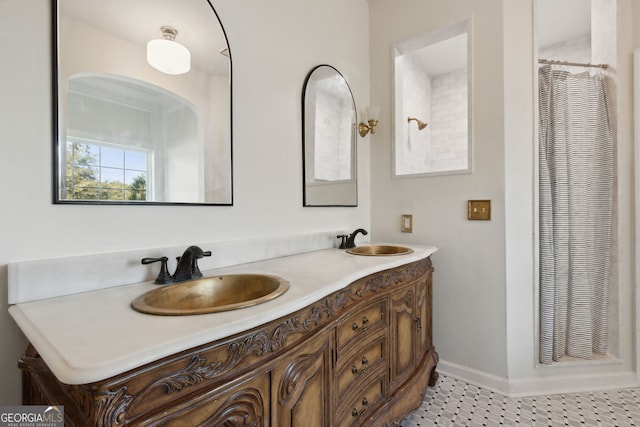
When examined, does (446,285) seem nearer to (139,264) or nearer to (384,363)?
(384,363)

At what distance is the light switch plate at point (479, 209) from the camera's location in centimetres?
182

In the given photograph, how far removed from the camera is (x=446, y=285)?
2000 mm

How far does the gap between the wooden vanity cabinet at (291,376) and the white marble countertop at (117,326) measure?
0.04m

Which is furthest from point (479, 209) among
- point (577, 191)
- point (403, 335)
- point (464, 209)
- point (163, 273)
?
point (163, 273)

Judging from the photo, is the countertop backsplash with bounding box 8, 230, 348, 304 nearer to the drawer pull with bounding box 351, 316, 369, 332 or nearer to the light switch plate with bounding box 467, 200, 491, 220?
the drawer pull with bounding box 351, 316, 369, 332

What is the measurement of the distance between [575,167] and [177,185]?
2295mm

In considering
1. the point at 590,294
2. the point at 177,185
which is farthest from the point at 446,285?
the point at 177,185

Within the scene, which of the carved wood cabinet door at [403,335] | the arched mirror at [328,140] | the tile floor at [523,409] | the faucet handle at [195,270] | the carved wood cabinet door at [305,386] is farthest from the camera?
the arched mirror at [328,140]

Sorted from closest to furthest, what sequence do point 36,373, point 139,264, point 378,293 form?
point 36,373
point 139,264
point 378,293

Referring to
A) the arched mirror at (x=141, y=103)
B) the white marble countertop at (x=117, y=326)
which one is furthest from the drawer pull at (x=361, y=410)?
the arched mirror at (x=141, y=103)

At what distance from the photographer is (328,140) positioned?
1912mm

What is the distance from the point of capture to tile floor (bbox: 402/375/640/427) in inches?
60.4

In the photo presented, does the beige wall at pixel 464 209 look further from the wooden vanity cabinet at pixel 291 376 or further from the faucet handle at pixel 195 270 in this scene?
the faucet handle at pixel 195 270

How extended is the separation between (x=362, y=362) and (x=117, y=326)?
905 millimetres
